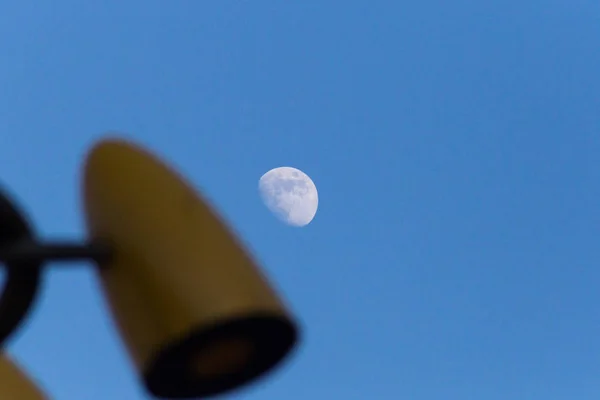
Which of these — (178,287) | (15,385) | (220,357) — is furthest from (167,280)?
(15,385)

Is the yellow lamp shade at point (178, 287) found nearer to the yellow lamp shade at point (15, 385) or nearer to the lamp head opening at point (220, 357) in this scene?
the lamp head opening at point (220, 357)

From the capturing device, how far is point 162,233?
2.06 meters

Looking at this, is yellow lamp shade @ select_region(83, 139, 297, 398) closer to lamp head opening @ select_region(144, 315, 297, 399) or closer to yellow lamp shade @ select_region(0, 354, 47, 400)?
lamp head opening @ select_region(144, 315, 297, 399)

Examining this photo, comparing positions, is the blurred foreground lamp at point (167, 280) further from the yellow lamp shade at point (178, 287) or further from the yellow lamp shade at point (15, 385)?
the yellow lamp shade at point (15, 385)

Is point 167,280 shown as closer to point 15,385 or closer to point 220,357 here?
point 220,357

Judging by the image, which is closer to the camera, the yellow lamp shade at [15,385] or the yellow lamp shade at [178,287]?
the yellow lamp shade at [178,287]

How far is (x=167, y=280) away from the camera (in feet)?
6.51

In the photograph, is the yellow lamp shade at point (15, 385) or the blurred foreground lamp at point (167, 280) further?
the yellow lamp shade at point (15, 385)

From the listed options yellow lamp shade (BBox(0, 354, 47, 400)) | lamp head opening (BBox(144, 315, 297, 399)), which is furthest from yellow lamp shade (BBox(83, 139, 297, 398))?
yellow lamp shade (BBox(0, 354, 47, 400))

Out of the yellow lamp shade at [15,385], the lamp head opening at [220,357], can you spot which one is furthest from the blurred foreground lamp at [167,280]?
the yellow lamp shade at [15,385]

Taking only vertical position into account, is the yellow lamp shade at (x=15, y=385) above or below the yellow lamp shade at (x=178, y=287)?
above

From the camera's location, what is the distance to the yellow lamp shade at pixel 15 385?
432 cm

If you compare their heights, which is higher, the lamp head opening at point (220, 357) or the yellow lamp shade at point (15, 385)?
the yellow lamp shade at point (15, 385)

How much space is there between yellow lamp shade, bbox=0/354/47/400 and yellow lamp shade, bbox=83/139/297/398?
94.7 inches
